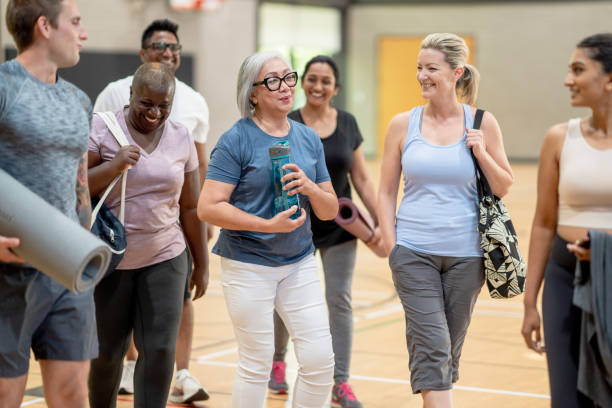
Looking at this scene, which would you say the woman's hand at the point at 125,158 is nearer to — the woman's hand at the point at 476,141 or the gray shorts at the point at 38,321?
the gray shorts at the point at 38,321

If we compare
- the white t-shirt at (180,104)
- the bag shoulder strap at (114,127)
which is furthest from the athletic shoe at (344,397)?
the bag shoulder strap at (114,127)

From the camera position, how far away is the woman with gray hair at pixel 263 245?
382 centimetres

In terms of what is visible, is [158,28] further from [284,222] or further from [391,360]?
[391,360]

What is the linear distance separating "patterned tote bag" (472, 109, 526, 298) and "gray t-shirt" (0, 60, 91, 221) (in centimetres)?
180

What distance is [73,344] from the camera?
3.16 meters

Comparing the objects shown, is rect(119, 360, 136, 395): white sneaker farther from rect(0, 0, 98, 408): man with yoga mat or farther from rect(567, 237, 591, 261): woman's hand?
rect(567, 237, 591, 261): woman's hand

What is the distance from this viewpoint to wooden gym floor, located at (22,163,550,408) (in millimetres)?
5418

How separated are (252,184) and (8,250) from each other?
1226 millimetres

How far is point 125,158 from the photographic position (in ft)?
12.7

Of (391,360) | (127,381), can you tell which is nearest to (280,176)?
(127,381)

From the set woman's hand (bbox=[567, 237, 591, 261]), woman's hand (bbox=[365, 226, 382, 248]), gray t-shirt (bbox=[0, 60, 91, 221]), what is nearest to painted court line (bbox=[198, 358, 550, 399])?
woman's hand (bbox=[365, 226, 382, 248])

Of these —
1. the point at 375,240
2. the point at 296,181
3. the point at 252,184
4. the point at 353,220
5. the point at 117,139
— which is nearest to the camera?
the point at 296,181

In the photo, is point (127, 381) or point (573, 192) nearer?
point (573, 192)

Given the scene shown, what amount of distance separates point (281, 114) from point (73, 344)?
4.53 feet
